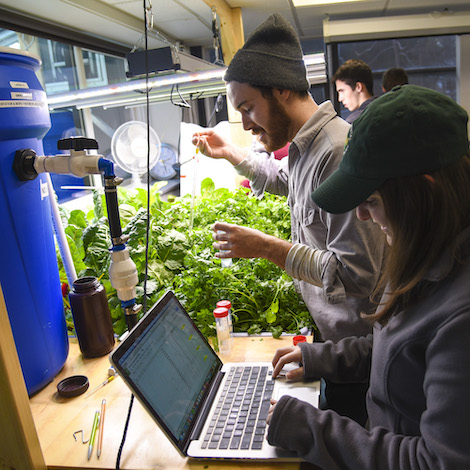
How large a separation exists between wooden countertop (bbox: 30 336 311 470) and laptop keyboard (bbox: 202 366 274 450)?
52 millimetres

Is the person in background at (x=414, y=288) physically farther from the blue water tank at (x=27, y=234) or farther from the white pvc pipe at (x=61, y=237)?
the white pvc pipe at (x=61, y=237)

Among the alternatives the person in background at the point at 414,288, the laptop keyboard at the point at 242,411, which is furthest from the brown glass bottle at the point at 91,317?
the person in background at the point at 414,288

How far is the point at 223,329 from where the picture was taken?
5.00 feet

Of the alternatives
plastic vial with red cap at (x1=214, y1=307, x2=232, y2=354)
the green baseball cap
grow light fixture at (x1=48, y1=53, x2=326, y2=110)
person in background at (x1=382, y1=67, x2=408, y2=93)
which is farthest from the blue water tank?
person in background at (x1=382, y1=67, x2=408, y2=93)

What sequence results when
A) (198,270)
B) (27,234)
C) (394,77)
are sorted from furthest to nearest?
(394,77) → (198,270) → (27,234)

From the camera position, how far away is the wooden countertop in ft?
3.50

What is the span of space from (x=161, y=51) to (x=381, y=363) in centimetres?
160

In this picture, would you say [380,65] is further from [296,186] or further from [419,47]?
[296,186]

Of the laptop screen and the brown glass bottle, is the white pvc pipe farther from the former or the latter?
the laptop screen

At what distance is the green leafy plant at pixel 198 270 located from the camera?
174 centimetres

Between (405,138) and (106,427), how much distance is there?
100cm

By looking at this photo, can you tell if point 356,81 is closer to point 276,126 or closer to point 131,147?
point 131,147

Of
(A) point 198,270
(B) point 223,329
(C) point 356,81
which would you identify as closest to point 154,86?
(A) point 198,270

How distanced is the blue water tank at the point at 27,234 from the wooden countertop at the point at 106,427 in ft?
A: 0.36
